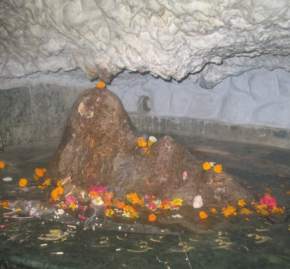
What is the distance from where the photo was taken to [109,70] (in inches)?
289

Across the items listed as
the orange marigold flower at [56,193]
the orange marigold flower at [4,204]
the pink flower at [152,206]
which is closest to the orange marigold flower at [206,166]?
the pink flower at [152,206]

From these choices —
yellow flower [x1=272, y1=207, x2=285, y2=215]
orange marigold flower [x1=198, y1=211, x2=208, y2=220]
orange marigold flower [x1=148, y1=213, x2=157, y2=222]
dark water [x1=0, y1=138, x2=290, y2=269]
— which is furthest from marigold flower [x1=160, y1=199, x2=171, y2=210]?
yellow flower [x1=272, y1=207, x2=285, y2=215]

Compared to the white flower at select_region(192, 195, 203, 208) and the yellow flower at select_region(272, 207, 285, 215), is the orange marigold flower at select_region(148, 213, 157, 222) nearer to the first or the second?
the white flower at select_region(192, 195, 203, 208)

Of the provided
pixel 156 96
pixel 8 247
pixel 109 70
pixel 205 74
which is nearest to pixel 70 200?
pixel 8 247

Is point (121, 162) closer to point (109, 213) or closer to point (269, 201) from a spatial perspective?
point (109, 213)

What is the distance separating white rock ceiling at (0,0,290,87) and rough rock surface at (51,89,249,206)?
3.23ft

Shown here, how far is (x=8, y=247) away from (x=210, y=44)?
14.0ft

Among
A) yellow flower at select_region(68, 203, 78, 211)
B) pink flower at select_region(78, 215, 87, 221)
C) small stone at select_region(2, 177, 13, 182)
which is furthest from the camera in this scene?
small stone at select_region(2, 177, 13, 182)

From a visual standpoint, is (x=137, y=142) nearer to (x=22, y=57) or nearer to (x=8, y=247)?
(x=8, y=247)

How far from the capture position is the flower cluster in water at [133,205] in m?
5.50

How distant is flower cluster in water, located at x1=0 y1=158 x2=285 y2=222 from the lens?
550cm

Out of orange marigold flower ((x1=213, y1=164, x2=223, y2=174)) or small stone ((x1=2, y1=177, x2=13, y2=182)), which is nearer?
orange marigold flower ((x1=213, y1=164, x2=223, y2=174))

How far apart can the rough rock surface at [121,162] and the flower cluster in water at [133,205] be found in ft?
0.47

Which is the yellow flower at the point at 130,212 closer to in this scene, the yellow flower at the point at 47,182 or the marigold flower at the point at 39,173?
the yellow flower at the point at 47,182
